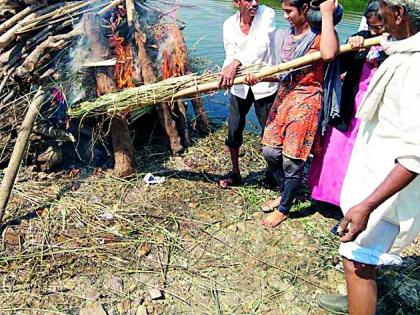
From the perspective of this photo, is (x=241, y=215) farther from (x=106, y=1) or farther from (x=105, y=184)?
(x=106, y=1)

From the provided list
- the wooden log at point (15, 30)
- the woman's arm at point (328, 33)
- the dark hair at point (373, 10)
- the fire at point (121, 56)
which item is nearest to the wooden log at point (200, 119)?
the fire at point (121, 56)

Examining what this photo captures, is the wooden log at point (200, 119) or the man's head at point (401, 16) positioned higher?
the man's head at point (401, 16)

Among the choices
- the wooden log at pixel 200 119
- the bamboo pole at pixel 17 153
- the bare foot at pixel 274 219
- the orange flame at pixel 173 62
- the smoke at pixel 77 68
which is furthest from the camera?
the wooden log at pixel 200 119

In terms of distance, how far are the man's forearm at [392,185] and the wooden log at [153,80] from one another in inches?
115

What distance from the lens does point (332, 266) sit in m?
3.27

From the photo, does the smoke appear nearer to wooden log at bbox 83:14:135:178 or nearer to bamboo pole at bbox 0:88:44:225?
wooden log at bbox 83:14:135:178

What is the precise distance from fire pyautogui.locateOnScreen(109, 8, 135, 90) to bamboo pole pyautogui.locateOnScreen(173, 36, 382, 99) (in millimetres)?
822

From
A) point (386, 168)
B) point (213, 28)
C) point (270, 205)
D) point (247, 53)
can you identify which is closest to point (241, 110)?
point (247, 53)


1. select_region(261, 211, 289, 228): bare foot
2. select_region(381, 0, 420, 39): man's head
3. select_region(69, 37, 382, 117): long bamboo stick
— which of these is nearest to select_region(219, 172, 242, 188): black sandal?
select_region(261, 211, 289, 228): bare foot

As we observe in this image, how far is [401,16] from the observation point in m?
1.89

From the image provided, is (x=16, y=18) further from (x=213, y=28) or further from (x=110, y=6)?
(x=213, y=28)

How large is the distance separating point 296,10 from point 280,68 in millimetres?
417

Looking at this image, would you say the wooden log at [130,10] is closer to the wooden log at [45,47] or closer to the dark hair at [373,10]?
the wooden log at [45,47]

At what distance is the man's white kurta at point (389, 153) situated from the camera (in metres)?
1.84
